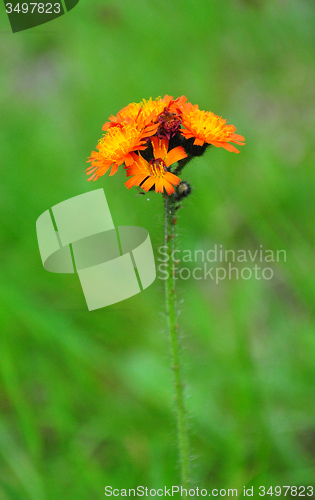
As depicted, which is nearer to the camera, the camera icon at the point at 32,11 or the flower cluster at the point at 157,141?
the flower cluster at the point at 157,141

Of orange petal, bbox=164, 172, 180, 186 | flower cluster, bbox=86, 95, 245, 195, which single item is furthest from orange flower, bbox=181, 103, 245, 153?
orange petal, bbox=164, 172, 180, 186

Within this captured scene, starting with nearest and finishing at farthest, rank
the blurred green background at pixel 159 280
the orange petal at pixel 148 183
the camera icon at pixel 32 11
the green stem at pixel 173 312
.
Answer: the orange petal at pixel 148 183, the green stem at pixel 173 312, the blurred green background at pixel 159 280, the camera icon at pixel 32 11

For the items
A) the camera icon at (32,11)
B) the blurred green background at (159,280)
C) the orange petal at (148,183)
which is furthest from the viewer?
the camera icon at (32,11)

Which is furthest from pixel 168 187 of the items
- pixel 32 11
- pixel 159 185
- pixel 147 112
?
pixel 32 11

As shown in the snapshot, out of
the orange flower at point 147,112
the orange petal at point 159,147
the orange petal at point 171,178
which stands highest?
the orange flower at point 147,112

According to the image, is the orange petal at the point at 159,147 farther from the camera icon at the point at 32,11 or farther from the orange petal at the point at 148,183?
the camera icon at the point at 32,11

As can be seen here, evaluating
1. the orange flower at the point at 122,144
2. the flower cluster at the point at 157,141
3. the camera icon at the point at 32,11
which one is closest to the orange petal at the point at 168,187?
the flower cluster at the point at 157,141
